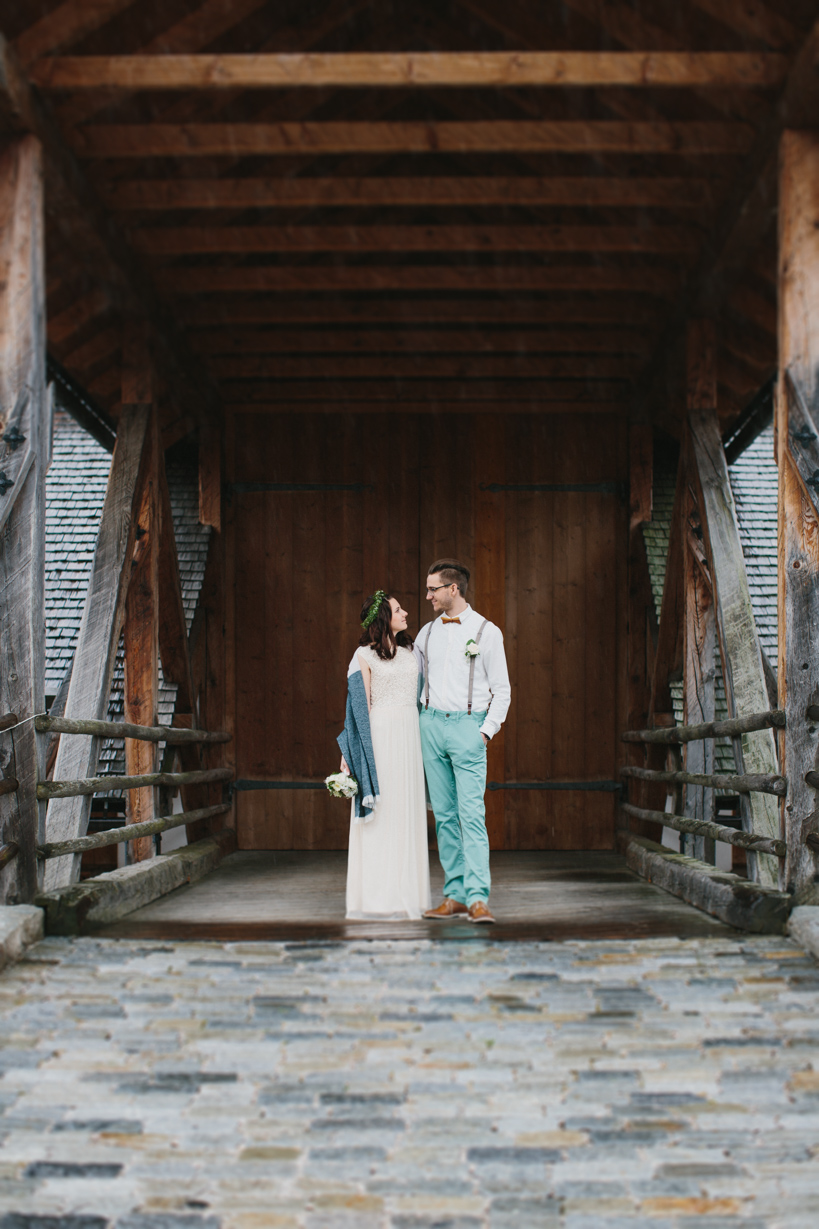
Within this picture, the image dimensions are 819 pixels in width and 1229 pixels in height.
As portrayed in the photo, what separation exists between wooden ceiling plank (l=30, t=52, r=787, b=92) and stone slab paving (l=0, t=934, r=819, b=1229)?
3.46 metres

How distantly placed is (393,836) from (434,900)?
945mm

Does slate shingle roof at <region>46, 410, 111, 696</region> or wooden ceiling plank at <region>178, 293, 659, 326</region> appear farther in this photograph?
slate shingle roof at <region>46, 410, 111, 696</region>

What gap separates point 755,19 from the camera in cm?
457

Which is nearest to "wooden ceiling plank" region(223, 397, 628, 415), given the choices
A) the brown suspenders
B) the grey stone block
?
the brown suspenders

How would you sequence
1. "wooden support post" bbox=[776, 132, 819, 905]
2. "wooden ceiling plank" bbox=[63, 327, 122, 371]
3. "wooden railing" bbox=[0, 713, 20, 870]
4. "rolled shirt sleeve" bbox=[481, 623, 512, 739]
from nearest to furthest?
"wooden railing" bbox=[0, 713, 20, 870] → "wooden support post" bbox=[776, 132, 819, 905] → "rolled shirt sleeve" bbox=[481, 623, 512, 739] → "wooden ceiling plank" bbox=[63, 327, 122, 371]

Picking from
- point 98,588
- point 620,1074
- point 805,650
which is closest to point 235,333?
point 98,588

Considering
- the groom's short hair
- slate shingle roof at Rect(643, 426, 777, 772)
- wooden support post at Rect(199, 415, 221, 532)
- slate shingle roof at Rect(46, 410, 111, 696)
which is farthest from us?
slate shingle roof at Rect(46, 410, 111, 696)

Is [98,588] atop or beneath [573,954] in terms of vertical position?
atop

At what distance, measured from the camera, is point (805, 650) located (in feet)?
14.8

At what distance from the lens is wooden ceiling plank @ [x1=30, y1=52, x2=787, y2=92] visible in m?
4.63

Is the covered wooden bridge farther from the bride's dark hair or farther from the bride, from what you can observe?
the bride's dark hair

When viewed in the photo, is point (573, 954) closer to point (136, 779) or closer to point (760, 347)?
point (136, 779)

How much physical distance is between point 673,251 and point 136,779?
4097 mm

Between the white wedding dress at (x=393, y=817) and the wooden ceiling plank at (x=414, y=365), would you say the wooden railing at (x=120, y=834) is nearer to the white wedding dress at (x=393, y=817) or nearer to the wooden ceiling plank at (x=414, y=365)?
the white wedding dress at (x=393, y=817)
